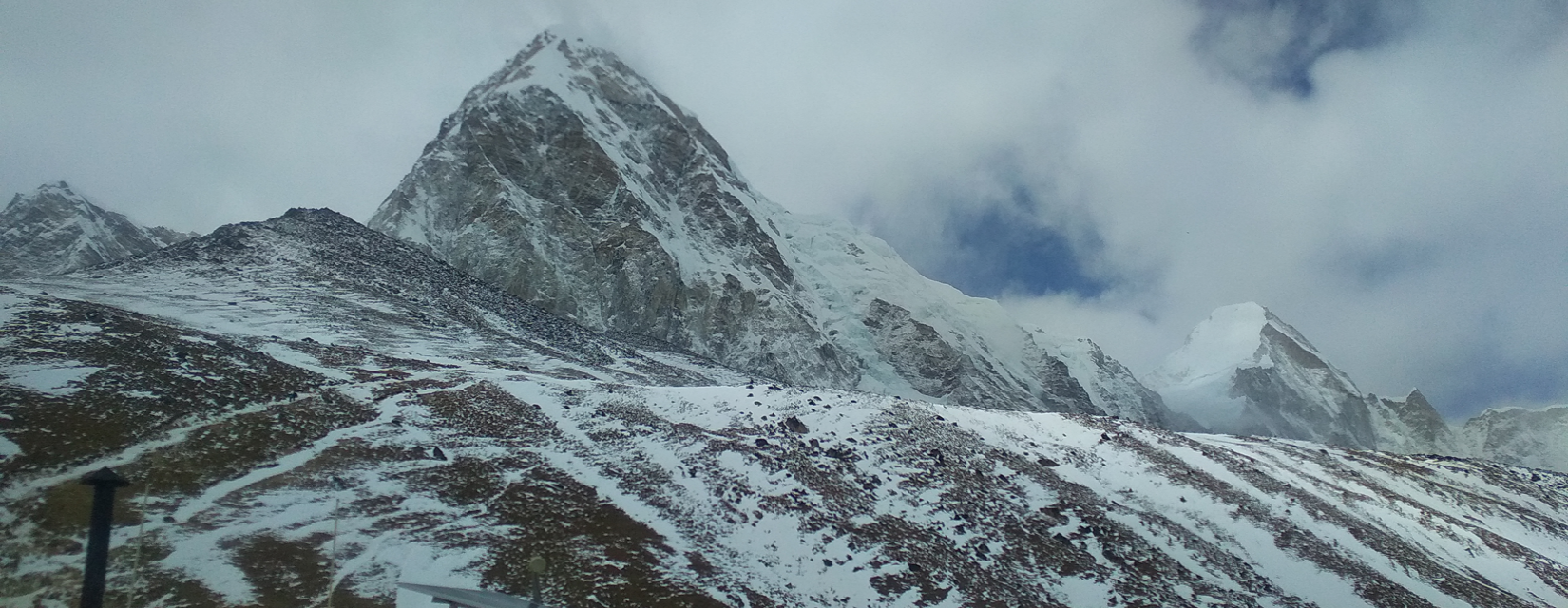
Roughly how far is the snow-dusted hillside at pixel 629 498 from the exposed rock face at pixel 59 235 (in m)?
162

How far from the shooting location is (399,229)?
5586 inches

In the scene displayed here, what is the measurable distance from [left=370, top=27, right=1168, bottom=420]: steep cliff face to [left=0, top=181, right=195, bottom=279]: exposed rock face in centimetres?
8098

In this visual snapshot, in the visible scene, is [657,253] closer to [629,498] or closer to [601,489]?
[601,489]

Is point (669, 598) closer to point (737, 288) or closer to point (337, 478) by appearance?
point (337, 478)

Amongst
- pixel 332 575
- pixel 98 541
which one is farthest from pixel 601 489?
pixel 98 541

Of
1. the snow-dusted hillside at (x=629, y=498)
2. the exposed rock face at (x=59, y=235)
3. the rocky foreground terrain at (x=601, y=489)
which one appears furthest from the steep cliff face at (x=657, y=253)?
the snow-dusted hillside at (x=629, y=498)

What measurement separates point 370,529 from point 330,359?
2601 cm

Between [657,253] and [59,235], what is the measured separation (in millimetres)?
147566

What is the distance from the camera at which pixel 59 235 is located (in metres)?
185

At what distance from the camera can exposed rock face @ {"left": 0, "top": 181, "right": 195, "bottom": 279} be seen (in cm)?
17412

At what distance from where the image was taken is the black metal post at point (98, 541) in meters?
11.7

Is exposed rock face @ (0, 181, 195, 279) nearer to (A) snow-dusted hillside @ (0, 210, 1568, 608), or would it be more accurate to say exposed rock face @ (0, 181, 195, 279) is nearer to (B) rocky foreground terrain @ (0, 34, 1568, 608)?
(B) rocky foreground terrain @ (0, 34, 1568, 608)

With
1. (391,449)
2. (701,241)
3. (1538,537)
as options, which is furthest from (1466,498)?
(701,241)

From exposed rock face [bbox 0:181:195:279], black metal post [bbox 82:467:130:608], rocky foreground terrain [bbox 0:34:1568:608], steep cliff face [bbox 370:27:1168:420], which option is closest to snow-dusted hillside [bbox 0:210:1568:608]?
rocky foreground terrain [bbox 0:34:1568:608]
